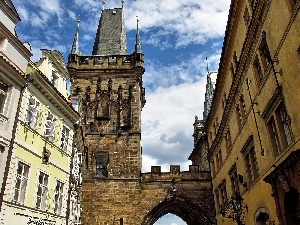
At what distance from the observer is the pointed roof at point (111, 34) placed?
33131mm

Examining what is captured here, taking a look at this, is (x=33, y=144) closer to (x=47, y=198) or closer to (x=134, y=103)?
(x=47, y=198)

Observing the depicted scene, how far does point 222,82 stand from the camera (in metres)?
18.7

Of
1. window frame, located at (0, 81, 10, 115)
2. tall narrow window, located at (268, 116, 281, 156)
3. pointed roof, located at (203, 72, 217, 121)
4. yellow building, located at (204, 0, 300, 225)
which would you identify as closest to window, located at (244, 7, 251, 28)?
yellow building, located at (204, 0, 300, 225)

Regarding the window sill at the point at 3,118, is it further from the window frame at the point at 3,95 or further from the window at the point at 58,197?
the window at the point at 58,197


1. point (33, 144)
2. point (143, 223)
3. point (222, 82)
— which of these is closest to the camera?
point (33, 144)

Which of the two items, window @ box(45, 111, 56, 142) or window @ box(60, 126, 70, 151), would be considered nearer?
window @ box(45, 111, 56, 142)

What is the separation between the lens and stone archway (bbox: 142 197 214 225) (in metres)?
24.3

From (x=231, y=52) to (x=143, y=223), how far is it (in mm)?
14764

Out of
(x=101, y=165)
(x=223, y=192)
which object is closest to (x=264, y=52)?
(x=223, y=192)

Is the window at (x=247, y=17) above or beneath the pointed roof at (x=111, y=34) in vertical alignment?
beneath

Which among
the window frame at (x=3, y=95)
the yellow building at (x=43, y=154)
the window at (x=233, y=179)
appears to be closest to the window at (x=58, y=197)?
the yellow building at (x=43, y=154)

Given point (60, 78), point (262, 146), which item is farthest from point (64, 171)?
point (262, 146)

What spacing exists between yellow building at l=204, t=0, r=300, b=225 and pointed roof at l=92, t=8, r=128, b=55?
57.5 feet

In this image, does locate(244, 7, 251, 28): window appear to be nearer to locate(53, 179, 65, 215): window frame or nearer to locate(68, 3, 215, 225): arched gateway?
locate(53, 179, 65, 215): window frame
